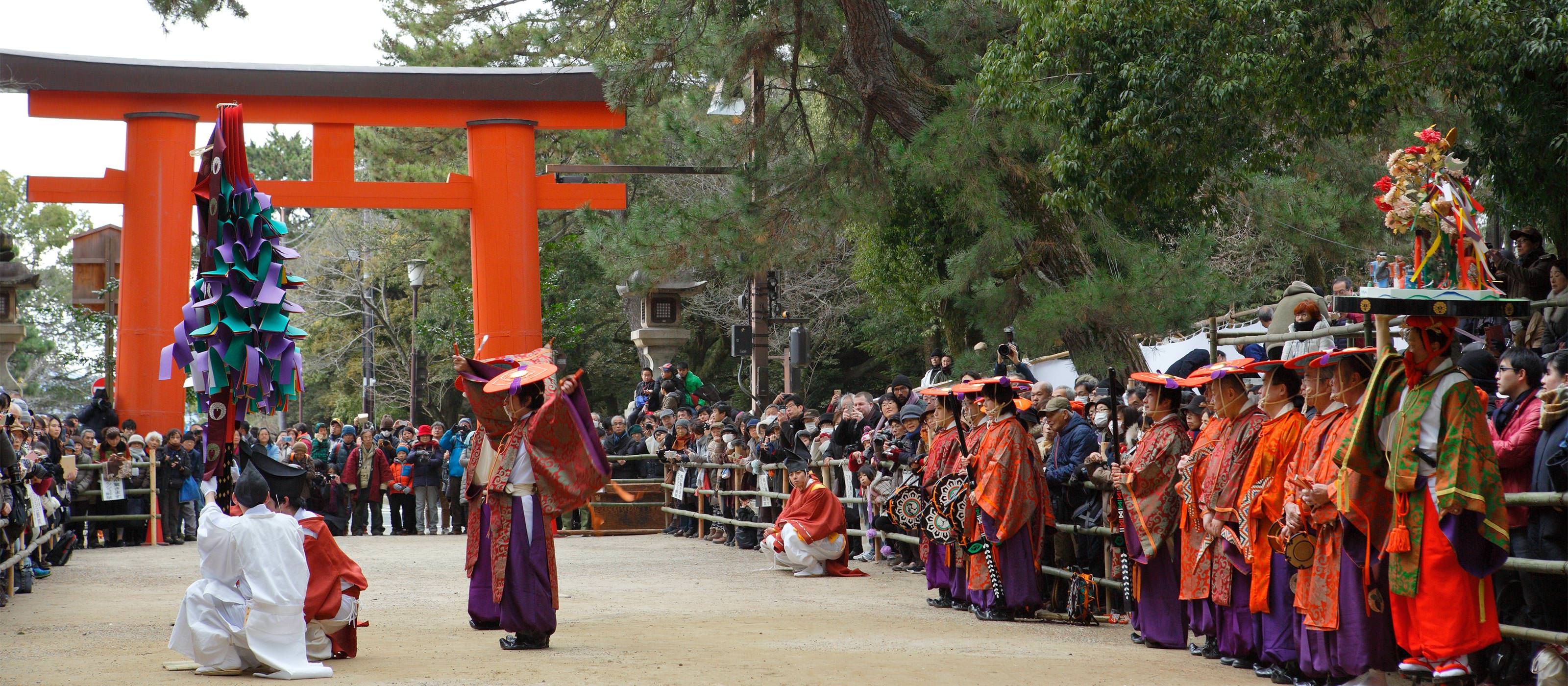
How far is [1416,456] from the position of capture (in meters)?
5.71

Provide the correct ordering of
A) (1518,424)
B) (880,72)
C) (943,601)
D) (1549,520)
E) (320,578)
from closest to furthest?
(1549,520) < (1518,424) < (320,578) < (943,601) < (880,72)

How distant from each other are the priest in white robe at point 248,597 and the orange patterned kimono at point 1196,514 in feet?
14.5

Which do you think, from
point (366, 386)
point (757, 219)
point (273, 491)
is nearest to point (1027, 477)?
point (273, 491)

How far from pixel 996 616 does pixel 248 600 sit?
4593 millimetres

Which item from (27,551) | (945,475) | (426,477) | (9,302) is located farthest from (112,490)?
(945,475)

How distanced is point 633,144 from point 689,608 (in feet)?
56.5

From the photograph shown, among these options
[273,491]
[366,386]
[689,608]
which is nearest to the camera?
[273,491]

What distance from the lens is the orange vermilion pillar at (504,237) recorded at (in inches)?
728

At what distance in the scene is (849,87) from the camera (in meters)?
15.6

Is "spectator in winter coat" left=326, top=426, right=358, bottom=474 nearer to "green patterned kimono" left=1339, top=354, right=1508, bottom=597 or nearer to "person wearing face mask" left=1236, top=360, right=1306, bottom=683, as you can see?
"person wearing face mask" left=1236, top=360, right=1306, bottom=683

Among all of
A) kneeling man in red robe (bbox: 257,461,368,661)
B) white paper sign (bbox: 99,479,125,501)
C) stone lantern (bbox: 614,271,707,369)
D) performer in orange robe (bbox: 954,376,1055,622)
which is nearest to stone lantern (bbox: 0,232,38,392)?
white paper sign (bbox: 99,479,125,501)

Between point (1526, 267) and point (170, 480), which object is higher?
point (1526, 267)

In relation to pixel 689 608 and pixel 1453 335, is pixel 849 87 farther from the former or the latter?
pixel 1453 335

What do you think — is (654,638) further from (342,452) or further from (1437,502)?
(342,452)
